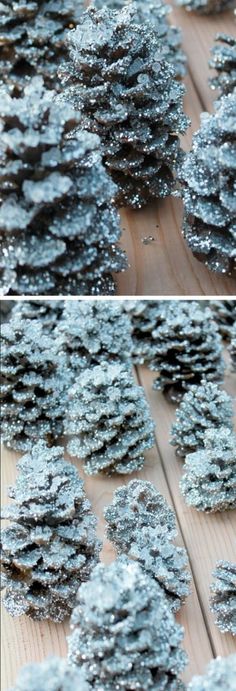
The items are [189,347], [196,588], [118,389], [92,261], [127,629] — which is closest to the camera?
[127,629]

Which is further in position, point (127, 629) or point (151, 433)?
point (151, 433)

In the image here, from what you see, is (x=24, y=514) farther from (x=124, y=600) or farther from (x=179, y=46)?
(x=179, y=46)

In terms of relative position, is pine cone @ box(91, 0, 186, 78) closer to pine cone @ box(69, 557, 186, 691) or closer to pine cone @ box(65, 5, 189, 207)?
pine cone @ box(65, 5, 189, 207)

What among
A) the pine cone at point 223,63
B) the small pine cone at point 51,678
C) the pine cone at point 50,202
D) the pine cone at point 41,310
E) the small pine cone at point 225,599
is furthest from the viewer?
the pine cone at point 41,310

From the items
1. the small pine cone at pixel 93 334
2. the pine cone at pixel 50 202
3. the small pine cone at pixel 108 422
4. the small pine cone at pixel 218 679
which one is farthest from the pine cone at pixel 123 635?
the small pine cone at pixel 93 334

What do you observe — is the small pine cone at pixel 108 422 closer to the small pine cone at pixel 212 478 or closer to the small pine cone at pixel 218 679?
the small pine cone at pixel 212 478

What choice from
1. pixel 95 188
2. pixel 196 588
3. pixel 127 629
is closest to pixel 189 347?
pixel 196 588

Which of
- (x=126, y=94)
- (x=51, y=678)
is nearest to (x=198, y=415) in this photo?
(x=126, y=94)
